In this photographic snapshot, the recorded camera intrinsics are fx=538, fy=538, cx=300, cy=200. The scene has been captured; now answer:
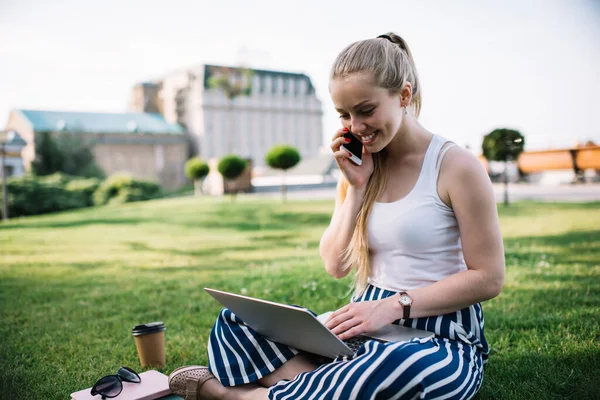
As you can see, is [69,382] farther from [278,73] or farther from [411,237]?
[278,73]

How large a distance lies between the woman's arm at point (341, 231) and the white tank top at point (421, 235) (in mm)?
108

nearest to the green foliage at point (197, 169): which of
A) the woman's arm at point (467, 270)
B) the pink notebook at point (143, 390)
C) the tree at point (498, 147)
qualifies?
the tree at point (498, 147)

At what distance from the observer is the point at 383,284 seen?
1948mm

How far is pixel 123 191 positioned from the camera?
22.7 m

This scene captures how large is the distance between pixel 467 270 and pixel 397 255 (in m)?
0.25

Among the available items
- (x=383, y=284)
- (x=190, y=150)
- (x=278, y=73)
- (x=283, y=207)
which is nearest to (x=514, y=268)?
(x=383, y=284)

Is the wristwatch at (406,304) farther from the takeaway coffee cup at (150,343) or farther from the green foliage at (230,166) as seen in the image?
the green foliage at (230,166)

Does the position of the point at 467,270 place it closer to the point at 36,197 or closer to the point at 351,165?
the point at 351,165

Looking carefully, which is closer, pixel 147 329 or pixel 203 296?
pixel 147 329

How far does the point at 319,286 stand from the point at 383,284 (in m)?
2.56

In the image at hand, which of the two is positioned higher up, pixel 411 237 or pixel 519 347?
pixel 411 237

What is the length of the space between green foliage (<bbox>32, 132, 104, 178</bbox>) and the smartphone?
33556 mm

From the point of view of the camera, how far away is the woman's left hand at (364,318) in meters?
1.74

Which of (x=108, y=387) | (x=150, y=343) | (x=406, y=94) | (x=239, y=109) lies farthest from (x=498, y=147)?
(x=239, y=109)
